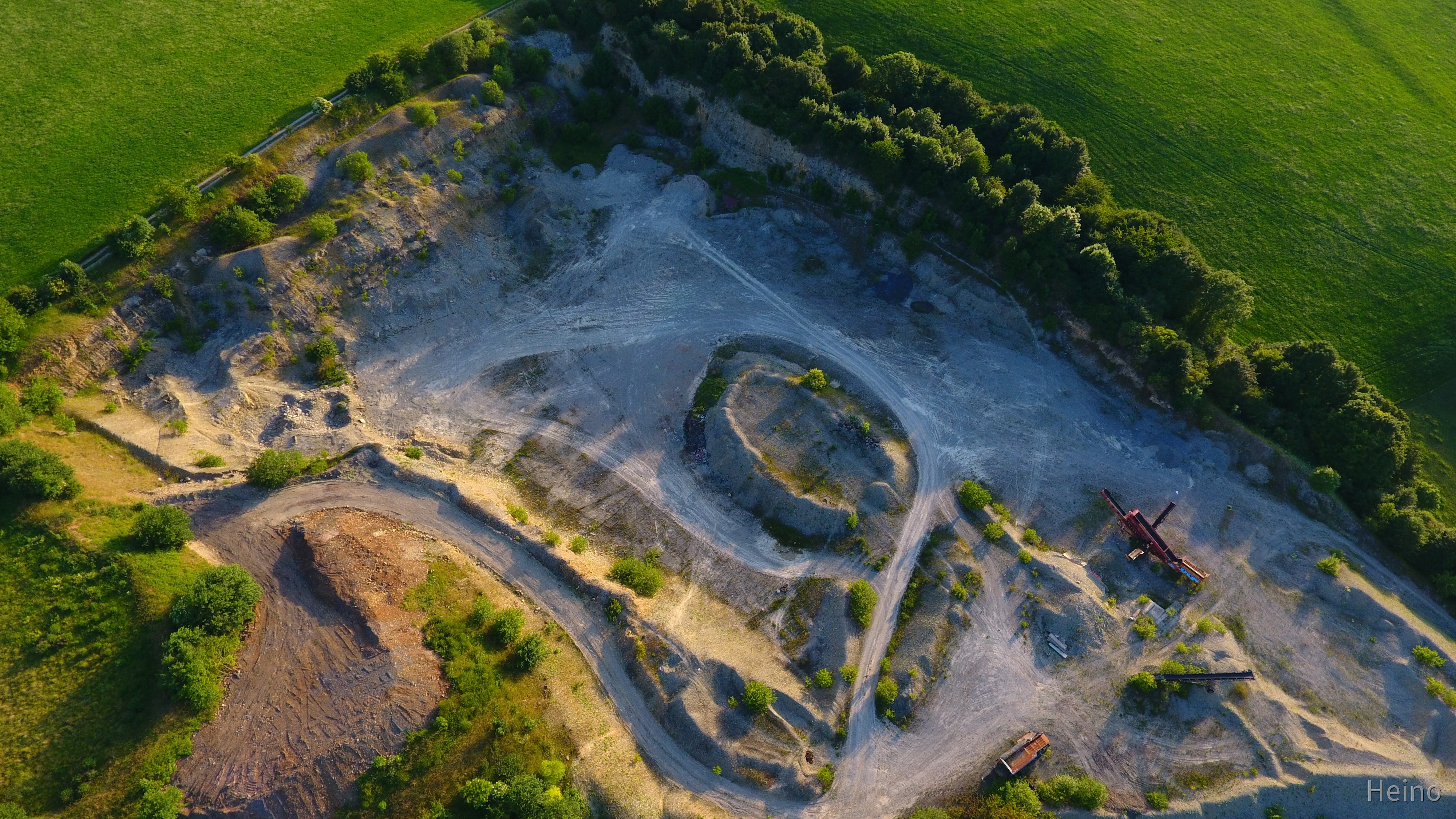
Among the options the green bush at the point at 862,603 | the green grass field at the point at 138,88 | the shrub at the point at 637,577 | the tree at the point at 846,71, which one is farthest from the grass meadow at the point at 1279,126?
the shrub at the point at 637,577

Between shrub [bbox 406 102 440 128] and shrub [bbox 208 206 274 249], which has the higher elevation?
shrub [bbox 406 102 440 128]

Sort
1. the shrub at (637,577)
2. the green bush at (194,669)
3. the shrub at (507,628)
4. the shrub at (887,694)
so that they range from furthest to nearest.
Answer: the shrub at (637,577), the shrub at (887,694), the shrub at (507,628), the green bush at (194,669)

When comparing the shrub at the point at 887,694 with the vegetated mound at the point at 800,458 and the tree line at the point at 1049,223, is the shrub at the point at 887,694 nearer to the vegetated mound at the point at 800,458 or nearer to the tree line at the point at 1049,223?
the vegetated mound at the point at 800,458

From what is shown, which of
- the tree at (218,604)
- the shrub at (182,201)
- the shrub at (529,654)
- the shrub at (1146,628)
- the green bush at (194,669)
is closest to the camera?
the green bush at (194,669)

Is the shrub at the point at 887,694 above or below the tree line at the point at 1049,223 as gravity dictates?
below

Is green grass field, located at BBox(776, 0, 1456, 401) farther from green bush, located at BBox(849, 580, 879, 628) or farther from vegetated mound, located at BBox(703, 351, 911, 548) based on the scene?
green bush, located at BBox(849, 580, 879, 628)

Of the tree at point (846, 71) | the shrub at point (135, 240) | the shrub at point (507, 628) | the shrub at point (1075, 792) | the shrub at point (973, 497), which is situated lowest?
the shrub at point (507, 628)

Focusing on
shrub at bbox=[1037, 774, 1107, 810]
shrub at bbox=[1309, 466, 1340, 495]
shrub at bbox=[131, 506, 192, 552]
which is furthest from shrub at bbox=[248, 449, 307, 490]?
shrub at bbox=[1309, 466, 1340, 495]
